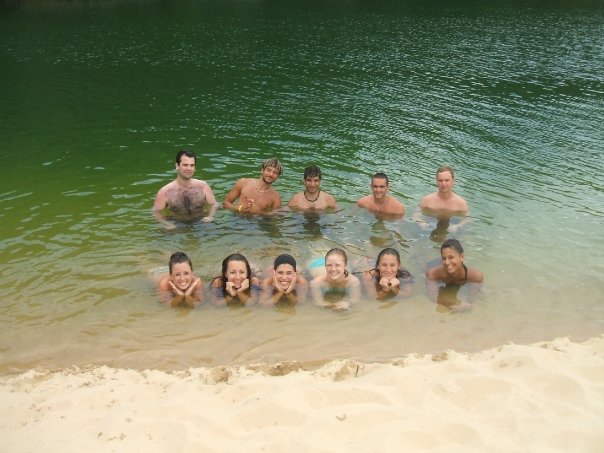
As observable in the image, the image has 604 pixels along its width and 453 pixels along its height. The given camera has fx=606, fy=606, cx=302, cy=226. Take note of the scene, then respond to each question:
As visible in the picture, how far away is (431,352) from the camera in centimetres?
630

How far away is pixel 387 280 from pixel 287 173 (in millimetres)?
4976

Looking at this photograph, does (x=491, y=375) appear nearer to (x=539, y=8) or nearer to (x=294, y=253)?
(x=294, y=253)

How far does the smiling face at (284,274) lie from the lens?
23.6ft

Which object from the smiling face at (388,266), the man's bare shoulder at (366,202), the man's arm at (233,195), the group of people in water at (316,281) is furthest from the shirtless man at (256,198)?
the smiling face at (388,266)

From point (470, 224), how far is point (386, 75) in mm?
12424

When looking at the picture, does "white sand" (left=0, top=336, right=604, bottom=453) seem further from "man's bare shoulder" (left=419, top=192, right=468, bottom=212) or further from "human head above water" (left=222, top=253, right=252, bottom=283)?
"man's bare shoulder" (left=419, top=192, right=468, bottom=212)

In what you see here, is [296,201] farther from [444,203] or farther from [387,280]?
[387,280]

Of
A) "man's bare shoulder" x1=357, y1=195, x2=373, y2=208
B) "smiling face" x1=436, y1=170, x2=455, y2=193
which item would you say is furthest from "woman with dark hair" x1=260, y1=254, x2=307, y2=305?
"smiling face" x1=436, y1=170, x2=455, y2=193

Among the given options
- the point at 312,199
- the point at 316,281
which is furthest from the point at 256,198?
the point at 316,281

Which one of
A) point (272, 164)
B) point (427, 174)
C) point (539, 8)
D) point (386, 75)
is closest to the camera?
point (272, 164)

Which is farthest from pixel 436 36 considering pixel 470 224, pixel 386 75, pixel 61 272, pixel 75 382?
pixel 75 382

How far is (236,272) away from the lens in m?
7.27

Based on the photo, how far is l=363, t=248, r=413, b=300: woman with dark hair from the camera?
748 centimetres

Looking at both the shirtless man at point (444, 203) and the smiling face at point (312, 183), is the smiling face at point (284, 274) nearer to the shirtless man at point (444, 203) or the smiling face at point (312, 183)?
the smiling face at point (312, 183)
